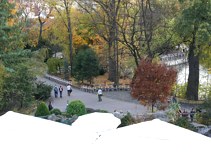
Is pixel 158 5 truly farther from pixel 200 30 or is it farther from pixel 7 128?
pixel 7 128

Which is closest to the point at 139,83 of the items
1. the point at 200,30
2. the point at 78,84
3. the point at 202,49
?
the point at 200,30

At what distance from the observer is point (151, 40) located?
3183cm

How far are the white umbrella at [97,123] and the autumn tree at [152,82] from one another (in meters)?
10.8

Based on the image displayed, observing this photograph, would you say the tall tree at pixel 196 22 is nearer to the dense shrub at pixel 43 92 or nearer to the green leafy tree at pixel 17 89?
the green leafy tree at pixel 17 89

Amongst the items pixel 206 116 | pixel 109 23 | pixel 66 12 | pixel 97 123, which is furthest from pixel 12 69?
pixel 66 12

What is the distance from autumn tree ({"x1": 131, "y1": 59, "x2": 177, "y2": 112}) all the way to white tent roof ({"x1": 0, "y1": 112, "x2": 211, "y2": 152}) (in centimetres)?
1210

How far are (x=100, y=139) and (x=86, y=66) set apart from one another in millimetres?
27933

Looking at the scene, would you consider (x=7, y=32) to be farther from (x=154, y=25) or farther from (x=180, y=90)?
(x=180, y=90)

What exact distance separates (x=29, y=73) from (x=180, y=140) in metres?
16.6

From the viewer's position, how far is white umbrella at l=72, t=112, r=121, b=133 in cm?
903

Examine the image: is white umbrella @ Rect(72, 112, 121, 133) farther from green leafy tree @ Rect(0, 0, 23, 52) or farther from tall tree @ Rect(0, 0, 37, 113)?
green leafy tree @ Rect(0, 0, 23, 52)

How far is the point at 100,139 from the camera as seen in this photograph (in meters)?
7.91

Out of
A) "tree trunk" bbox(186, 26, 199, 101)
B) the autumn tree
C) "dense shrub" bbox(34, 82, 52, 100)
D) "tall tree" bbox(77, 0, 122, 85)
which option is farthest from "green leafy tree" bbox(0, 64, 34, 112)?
"tree trunk" bbox(186, 26, 199, 101)

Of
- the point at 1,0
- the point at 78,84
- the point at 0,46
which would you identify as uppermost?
the point at 1,0
